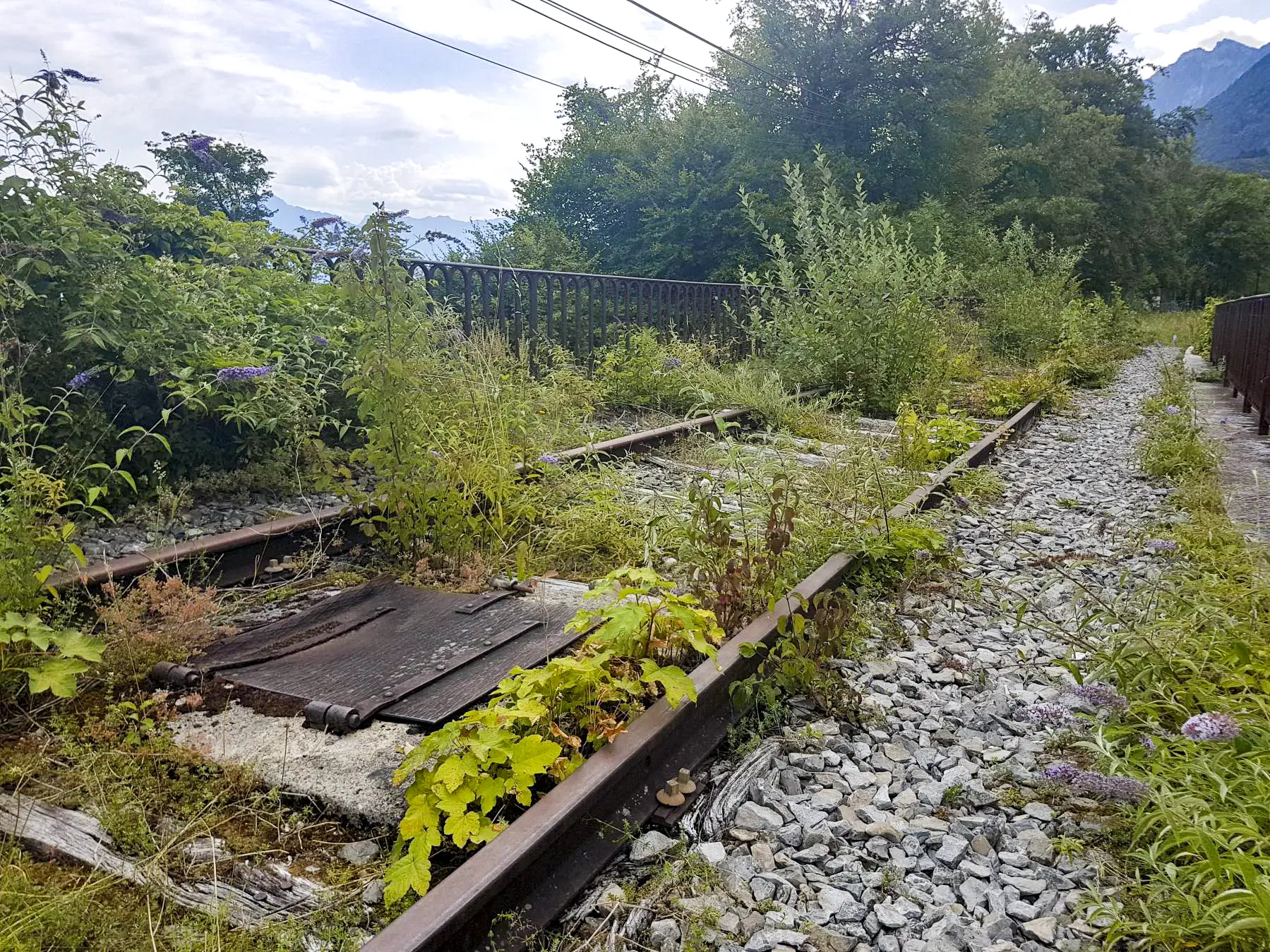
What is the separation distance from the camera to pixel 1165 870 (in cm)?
176

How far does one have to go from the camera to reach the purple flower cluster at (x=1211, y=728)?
2.03 m

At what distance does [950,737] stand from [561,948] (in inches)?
56.3

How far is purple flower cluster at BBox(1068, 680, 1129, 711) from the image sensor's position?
2418mm

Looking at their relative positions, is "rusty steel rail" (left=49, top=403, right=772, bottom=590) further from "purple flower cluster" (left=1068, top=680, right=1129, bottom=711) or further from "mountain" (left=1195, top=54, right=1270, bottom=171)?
"mountain" (left=1195, top=54, right=1270, bottom=171)

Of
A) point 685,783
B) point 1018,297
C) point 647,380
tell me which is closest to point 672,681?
point 685,783

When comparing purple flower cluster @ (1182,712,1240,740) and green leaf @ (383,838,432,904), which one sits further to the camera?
purple flower cluster @ (1182,712,1240,740)

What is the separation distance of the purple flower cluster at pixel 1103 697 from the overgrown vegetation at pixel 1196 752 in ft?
0.10

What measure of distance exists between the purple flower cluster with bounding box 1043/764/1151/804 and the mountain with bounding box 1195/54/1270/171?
163 m

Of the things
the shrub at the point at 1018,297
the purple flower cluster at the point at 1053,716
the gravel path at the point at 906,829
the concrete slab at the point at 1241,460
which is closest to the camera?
the gravel path at the point at 906,829

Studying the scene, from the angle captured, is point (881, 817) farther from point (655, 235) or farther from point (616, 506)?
point (655, 235)

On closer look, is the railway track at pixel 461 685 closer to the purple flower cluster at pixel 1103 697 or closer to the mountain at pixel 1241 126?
the purple flower cluster at pixel 1103 697

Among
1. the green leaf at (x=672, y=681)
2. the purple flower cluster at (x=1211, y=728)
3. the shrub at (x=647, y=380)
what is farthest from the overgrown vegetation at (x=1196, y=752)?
the shrub at (x=647, y=380)

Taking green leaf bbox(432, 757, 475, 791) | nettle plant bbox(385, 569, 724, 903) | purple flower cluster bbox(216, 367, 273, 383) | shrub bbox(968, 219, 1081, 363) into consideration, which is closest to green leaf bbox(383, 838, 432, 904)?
nettle plant bbox(385, 569, 724, 903)

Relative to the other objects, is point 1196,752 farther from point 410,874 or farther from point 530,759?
point 410,874
